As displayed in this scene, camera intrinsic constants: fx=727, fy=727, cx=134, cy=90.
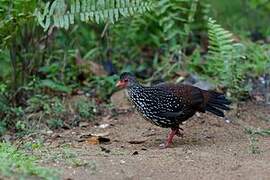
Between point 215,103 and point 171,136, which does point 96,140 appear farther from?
point 215,103

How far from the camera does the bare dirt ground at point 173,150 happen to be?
5840mm

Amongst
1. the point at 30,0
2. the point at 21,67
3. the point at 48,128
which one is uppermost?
the point at 30,0

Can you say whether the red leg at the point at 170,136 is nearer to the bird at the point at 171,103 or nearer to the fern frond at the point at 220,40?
the bird at the point at 171,103

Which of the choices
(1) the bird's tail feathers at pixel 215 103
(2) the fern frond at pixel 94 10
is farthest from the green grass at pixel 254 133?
(2) the fern frond at pixel 94 10

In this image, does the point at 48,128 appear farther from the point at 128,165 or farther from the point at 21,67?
the point at 128,165

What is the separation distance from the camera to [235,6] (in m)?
12.1

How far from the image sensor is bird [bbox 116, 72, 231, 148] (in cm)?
721

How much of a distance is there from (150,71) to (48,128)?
2.39 metres

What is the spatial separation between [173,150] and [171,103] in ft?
2.10

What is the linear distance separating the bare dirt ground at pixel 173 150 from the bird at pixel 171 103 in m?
0.25

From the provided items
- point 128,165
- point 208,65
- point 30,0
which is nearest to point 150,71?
point 208,65

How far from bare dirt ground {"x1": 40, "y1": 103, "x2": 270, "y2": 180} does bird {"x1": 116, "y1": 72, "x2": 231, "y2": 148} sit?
254 mm

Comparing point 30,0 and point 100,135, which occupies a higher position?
point 30,0

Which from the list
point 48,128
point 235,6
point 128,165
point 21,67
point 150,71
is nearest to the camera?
point 128,165
